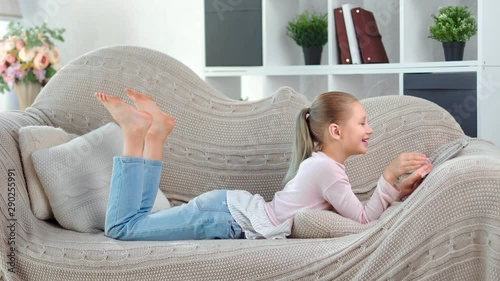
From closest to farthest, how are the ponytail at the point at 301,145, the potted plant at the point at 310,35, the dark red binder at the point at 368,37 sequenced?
the ponytail at the point at 301,145 < the dark red binder at the point at 368,37 < the potted plant at the point at 310,35

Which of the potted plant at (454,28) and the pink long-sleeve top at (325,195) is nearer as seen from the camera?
the pink long-sleeve top at (325,195)

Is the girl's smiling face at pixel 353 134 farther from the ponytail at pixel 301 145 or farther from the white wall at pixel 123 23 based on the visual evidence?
the white wall at pixel 123 23

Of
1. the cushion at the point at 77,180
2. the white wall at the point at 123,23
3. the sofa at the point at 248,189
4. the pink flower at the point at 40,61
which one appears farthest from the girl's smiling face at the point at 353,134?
the white wall at the point at 123,23

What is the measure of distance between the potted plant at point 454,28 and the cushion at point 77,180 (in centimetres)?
152

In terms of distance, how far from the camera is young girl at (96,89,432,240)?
240cm

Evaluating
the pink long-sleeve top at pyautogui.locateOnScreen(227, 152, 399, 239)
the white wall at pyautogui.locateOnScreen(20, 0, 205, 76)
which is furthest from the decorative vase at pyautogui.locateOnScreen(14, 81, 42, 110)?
the pink long-sleeve top at pyautogui.locateOnScreen(227, 152, 399, 239)

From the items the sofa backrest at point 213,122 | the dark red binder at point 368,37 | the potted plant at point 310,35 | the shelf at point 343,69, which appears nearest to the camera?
the sofa backrest at point 213,122

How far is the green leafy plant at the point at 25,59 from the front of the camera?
14.1ft

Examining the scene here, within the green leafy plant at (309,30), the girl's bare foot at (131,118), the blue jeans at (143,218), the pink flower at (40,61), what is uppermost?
the green leafy plant at (309,30)

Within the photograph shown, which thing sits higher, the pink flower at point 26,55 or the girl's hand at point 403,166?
the pink flower at point 26,55

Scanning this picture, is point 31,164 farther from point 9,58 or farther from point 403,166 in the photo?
point 9,58

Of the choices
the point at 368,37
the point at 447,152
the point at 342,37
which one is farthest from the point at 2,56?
the point at 447,152

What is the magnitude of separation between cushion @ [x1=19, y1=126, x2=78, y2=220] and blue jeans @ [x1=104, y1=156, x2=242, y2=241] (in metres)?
0.22

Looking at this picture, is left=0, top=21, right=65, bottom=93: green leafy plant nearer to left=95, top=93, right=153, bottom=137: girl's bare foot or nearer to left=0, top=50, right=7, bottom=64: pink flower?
left=0, top=50, right=7, bottom=64: pink flower
